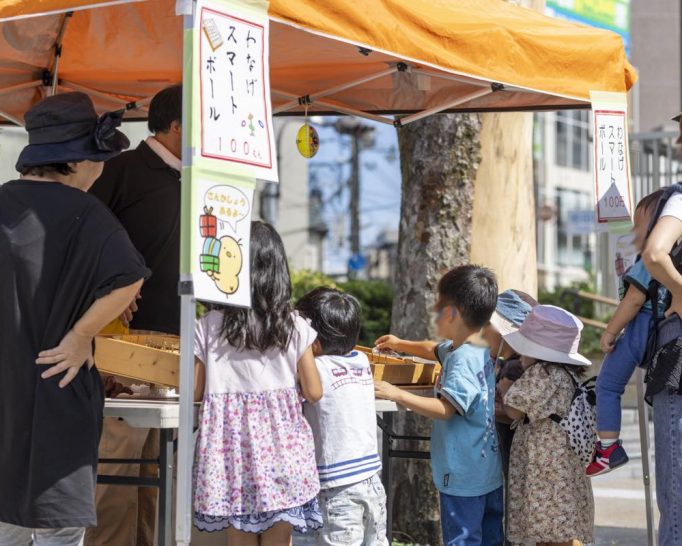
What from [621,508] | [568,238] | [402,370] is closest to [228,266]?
[402,370]

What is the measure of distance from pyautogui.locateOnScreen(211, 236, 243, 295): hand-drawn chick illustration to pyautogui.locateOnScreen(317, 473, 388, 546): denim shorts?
1.07m

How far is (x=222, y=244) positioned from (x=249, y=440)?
0.70 metres

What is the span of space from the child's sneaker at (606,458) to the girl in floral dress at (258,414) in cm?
118

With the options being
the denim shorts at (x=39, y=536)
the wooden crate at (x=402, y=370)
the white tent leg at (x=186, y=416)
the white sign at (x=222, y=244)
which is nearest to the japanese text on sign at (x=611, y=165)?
the wooden crate at (x=402, y=370)

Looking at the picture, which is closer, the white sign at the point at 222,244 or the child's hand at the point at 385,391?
the white sign at the point at 222,244

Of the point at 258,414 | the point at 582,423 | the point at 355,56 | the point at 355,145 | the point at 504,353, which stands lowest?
the point at 582,423

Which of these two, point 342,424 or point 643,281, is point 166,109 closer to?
point 342,424

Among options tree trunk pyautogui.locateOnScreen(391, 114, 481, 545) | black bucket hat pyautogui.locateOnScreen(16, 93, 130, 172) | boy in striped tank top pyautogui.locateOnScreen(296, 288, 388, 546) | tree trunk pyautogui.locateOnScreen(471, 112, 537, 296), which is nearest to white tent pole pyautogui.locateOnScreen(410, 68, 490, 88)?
tree trunk pyautogui.locateOnScreen(391, 114, 481, 545)

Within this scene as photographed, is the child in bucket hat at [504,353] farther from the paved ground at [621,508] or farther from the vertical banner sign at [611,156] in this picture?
the paved ground at [621,508]

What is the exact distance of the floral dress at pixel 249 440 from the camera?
10.9ft

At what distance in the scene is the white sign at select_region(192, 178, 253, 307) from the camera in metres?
2.92

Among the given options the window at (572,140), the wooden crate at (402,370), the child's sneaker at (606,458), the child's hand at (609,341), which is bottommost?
the child's sneaker at (606,458)

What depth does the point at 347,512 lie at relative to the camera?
12.2 ft

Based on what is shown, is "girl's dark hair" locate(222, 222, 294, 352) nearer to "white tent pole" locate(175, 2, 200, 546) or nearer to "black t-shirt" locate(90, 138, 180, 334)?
"white tent pole" locate(175, 2, 200, 546)
